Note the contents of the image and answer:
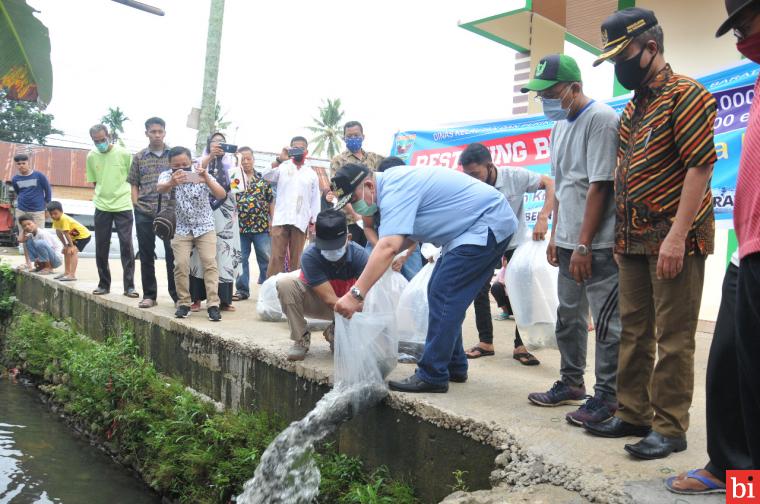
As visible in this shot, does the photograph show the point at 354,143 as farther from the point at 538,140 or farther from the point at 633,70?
the point at 633,70

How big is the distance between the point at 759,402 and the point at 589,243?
1.40 meters

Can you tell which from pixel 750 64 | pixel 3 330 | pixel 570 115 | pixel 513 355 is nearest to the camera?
pixel 570 115

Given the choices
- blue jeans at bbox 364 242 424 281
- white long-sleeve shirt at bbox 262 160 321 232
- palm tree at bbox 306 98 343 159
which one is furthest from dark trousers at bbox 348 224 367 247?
palm tree at bbox 306 98 343 159

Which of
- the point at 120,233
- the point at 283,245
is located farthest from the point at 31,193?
the point at 283,245

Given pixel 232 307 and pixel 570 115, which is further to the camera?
pixel 232 307

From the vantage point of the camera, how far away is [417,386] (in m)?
3.34

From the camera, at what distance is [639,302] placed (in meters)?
2.62

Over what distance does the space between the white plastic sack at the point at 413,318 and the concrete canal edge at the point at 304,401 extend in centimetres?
66

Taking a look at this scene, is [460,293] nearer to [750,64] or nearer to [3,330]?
[750,64]

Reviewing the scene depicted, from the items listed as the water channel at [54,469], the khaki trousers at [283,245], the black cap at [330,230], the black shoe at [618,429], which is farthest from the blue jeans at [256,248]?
the black shoe at [618,429]

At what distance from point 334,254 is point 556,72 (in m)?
1.62

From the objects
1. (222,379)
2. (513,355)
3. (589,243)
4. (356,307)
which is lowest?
(222,379)

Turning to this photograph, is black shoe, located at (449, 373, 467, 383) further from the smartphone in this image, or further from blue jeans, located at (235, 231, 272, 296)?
blue jeans, located at (235, 231, 272, 296)

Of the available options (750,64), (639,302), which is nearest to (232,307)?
(639,302)
